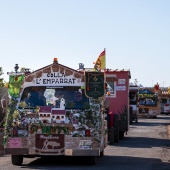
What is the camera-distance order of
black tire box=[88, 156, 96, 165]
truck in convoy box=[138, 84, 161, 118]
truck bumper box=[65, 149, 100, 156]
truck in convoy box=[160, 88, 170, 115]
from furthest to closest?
truck in convoy box=[160, 88, 170, 115]
truck in convoy box=[138, 84, 161, 118]
black tire box=[88, 156, 96, 165]
truck bumper box=[65, 149, 100, 156]

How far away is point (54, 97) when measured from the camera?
16.4 meters

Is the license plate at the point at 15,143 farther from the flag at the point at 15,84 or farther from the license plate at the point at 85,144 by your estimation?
the license plate at the point at 85,144

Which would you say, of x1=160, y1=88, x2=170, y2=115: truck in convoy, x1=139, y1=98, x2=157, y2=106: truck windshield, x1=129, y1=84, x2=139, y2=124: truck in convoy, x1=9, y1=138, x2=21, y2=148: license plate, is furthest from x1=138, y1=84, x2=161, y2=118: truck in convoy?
x1=9, y1=138, x2=21, y2=148: license plate

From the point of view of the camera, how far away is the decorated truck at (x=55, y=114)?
15.5 meters

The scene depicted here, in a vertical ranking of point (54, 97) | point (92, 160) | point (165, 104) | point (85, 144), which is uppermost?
point (165, 104)

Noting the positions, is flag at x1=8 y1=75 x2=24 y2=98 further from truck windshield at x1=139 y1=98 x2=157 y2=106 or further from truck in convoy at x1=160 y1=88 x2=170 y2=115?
truck in convoy at x1=160 y1=88 x2=170 y2=115

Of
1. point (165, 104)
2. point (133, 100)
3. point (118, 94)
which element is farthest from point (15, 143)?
point (165, 104)

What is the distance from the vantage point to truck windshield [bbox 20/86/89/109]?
1625 cm

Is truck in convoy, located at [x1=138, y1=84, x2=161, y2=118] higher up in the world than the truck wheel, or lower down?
higher up

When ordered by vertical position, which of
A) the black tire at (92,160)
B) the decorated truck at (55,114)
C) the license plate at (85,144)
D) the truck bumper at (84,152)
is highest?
the decorated truck at (55,114)

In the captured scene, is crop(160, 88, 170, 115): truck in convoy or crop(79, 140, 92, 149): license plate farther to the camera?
crop(160, 88, 170, 115): truck in convoy

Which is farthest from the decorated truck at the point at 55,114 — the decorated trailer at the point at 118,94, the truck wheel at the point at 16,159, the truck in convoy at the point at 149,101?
the truck in convoy at the point at 149,101

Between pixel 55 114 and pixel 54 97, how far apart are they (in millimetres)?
861

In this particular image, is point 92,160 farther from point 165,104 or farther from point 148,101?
point 165,104
